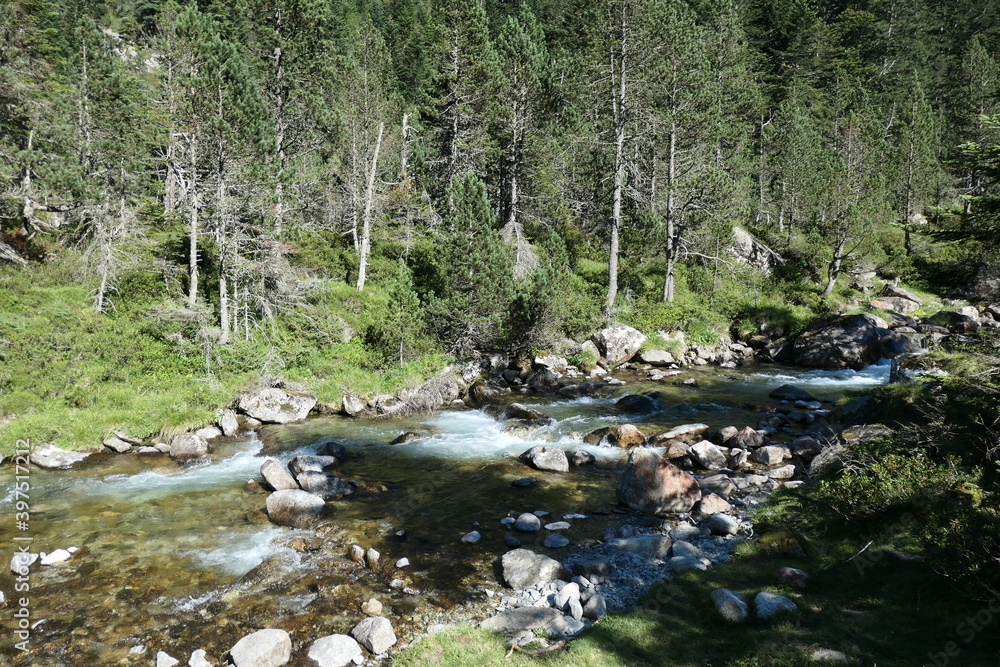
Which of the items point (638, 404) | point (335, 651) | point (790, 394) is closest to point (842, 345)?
point (790, 394)

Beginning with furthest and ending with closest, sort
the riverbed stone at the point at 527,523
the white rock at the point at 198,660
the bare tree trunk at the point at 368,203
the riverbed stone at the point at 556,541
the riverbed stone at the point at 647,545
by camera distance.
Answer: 1. the bare tree trunk at the point at 368,203
2. the riverbed stone at the point at 527,523
3. the riverbed stone at the point at 556,541
4. the riverbed stone at the point at 647,545
5. the white rock at the point at 198,660

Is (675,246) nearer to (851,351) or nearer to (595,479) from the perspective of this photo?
(851,351)

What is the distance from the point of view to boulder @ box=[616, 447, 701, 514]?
11.5 m

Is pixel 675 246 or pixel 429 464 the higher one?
pixel 675 246

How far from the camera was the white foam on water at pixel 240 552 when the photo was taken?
31.5ft

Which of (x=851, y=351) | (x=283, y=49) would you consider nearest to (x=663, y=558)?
(x=851, y=351)

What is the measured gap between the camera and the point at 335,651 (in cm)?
727

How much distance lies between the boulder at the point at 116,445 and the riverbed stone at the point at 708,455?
1672 centimetres

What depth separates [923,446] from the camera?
399 inches

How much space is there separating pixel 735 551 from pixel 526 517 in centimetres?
411

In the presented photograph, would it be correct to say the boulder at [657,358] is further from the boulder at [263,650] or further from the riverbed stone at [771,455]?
the boulder at [263,650]

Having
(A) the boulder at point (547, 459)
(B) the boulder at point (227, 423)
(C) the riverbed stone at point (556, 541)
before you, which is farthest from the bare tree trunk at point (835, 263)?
(B) the boulder at point (227, 423)

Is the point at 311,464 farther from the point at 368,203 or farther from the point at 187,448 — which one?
the point at 368,203

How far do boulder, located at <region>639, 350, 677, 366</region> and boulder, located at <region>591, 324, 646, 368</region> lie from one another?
0.51m
